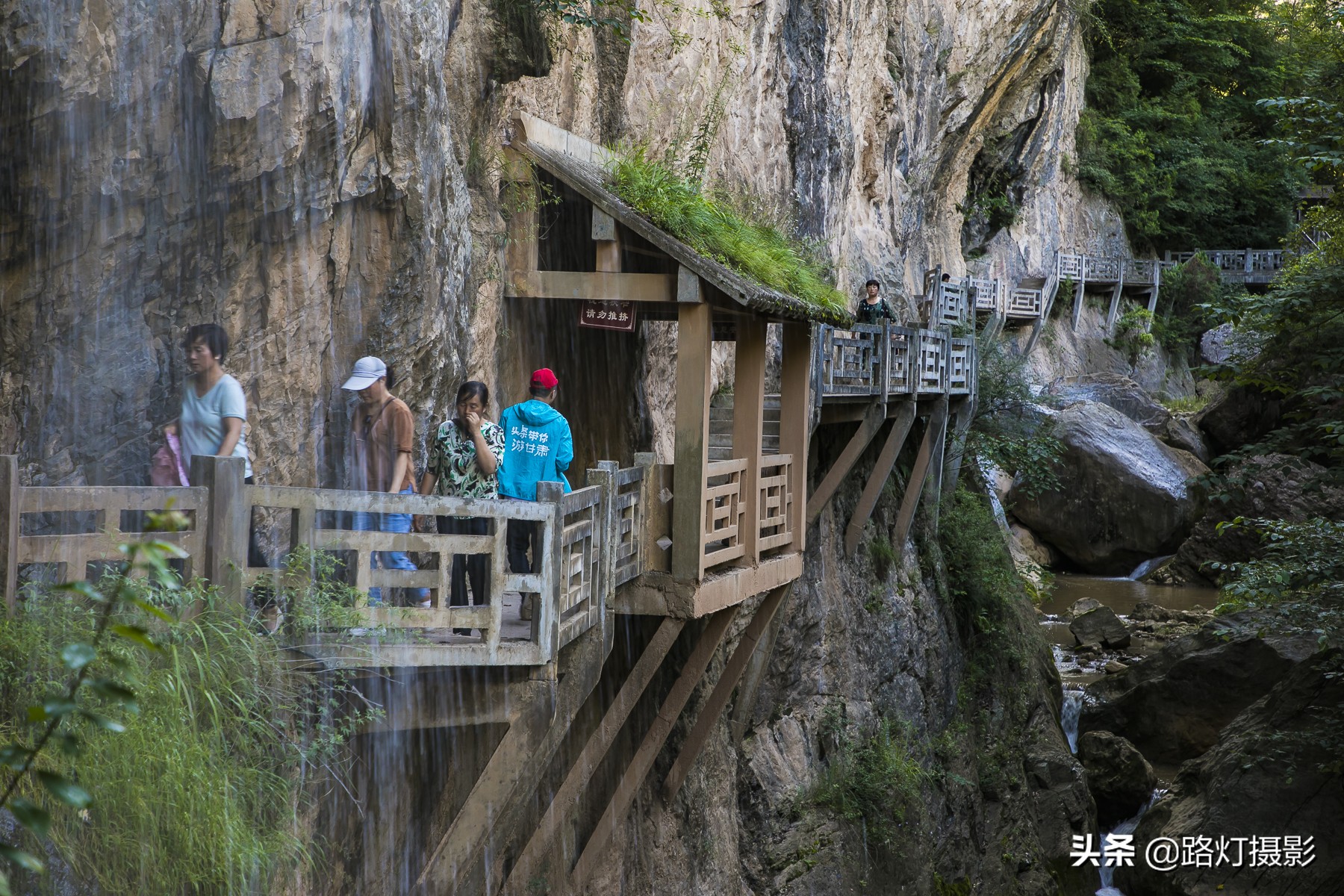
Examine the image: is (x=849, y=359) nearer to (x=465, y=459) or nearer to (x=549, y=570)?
(x=465, y=459)

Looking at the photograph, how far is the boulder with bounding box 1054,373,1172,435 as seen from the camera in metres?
30.9

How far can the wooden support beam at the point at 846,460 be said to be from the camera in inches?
525

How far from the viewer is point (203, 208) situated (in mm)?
6363

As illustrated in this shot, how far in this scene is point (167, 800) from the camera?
4.43m

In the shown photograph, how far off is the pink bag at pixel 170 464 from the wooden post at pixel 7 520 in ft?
4.58

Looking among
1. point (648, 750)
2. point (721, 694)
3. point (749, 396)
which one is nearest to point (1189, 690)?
point (721, 694)

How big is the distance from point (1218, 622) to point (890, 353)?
258 inches

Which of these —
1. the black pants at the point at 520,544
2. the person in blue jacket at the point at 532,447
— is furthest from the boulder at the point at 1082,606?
the person in blue jacket at the point at 532,447

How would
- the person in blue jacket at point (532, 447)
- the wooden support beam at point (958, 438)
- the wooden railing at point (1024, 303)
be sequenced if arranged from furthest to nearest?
the wooden railing at point (1024, 303) → the wooden support beam at point (958, 438) → the person in blue jacket at point (532, 447)

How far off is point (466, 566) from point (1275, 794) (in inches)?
477

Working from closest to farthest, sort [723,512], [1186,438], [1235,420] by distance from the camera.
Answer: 1. [723,512]
2. [1186,438]
3. [1235,420]

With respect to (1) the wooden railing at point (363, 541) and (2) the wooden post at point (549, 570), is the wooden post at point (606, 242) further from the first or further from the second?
(2) the wooden post at point (549, 570)

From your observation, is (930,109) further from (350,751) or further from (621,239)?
(350,751)

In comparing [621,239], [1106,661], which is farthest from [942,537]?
[621,239]
